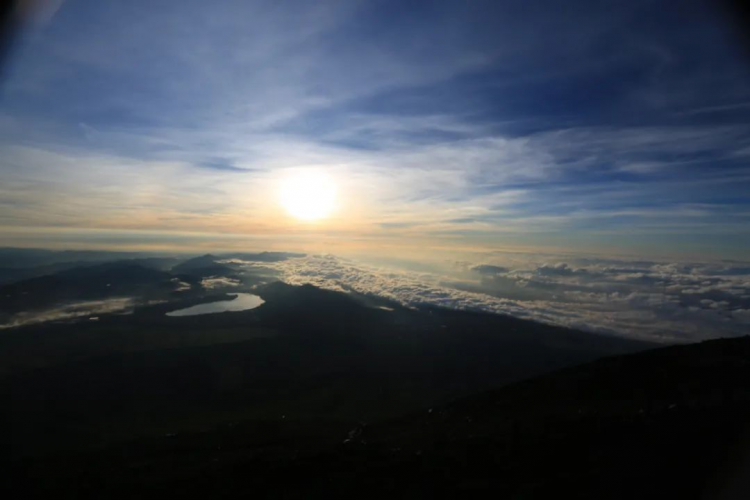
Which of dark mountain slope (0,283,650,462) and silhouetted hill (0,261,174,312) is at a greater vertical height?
silhouetted hill (0,261,174,312)

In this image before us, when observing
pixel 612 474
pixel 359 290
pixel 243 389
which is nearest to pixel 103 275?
pixel 359 290

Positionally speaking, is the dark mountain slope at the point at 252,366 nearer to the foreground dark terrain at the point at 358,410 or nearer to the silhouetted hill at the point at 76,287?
the foreground dark terrain at the point at 358,410

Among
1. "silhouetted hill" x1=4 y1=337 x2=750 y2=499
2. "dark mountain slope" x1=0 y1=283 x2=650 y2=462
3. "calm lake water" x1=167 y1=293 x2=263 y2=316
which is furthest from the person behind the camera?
"calm lake water" x1=167 y1=293 x2=263 y2=316

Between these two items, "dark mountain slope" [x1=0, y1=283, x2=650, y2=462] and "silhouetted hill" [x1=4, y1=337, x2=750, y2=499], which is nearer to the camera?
"silhouetted hill" [x1=4, y1=337, x2=750, y2=499]

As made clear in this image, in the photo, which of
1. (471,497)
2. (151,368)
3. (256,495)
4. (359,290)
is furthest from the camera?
(359,290)

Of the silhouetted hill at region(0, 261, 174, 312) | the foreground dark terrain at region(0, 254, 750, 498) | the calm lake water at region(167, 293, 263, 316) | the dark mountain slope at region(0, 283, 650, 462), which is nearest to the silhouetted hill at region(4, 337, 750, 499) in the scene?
the foreground dark terrain at region(0, 254, 750, 498)

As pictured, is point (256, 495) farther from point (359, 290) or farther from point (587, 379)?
point (359, 290)

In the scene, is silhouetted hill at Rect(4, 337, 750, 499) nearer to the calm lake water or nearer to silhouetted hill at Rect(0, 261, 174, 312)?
the calm lake water
